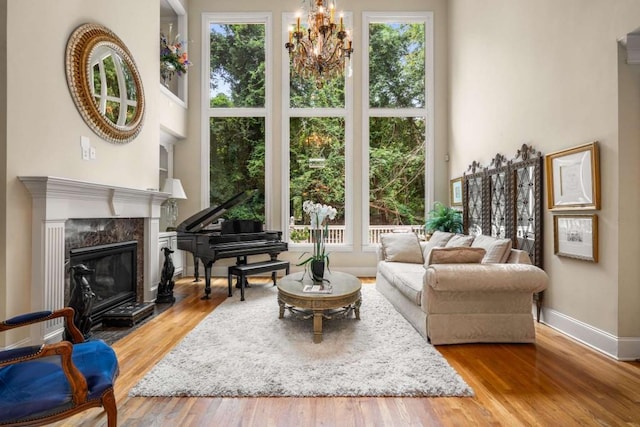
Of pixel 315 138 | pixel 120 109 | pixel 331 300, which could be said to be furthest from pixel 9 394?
pixel 315 138

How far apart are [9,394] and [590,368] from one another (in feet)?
11.6

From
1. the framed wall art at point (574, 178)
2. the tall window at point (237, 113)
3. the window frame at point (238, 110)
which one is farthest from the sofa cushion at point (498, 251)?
the tall window at point (237, 113)

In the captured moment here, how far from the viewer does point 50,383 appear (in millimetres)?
1466

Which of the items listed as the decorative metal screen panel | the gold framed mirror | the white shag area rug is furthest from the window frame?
the decorative metal screen panel

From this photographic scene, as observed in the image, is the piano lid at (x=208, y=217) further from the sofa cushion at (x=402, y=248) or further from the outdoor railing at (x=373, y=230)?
the sofa cushion at (x=402, y=248)

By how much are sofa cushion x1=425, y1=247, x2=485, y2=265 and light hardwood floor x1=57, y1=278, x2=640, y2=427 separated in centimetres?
86

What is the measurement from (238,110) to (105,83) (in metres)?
2.78

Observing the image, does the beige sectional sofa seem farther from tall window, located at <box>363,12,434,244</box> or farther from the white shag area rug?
tall window, located at <box>363,12,434,244</box>

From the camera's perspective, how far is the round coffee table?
298 centimetres

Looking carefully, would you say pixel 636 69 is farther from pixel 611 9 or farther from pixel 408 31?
pixel 408 31

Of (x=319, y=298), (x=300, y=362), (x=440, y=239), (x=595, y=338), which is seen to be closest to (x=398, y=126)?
(x=440, y=239)

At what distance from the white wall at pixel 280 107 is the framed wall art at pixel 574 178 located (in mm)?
2843

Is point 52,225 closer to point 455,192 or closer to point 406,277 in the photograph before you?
point 406,277

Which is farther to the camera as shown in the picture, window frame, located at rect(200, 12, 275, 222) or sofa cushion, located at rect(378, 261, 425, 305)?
window frame, located at rect(200, 12, 275, 222)
